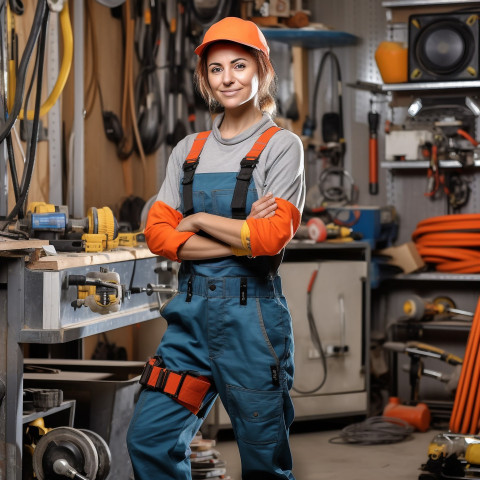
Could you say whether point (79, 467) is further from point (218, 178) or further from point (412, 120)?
point (412, 120)

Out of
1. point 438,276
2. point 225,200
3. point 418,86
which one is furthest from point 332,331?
point 225,200

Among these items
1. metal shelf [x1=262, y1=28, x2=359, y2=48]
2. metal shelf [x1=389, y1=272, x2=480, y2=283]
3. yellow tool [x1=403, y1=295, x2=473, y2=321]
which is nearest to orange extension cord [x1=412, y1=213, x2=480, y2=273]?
metal shelf [x1=389, y1=272, x2=480, y2=283]

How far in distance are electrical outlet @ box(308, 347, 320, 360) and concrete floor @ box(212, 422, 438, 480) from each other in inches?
15.6

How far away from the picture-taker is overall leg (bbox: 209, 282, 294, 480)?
2340mm

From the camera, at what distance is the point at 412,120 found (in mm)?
5480

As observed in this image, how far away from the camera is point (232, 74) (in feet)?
7.92

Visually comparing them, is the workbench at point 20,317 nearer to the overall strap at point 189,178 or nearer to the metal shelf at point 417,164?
the overall strap at point 189,178

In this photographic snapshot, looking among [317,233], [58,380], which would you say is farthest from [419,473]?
[58,380]

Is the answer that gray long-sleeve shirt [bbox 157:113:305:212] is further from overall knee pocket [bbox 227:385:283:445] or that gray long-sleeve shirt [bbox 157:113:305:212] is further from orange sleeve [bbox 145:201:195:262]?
overall knee pocket [bbox 227:385:283:445]

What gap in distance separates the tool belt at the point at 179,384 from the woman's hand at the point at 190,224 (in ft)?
1.19

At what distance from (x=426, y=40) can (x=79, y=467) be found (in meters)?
3.28

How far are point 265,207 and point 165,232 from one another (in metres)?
0.29

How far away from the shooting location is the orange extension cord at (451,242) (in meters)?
4.95

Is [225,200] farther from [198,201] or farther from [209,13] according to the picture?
[209,13]
